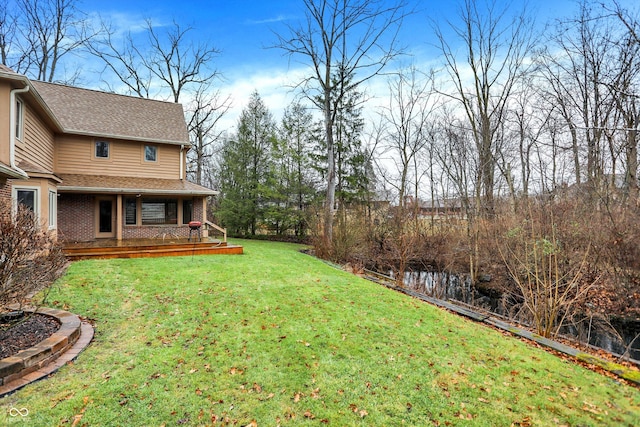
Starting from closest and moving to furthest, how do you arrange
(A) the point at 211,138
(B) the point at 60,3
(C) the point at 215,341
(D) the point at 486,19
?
(C) the point at 215,341 < (D) the point at 486,19 < (B) the point at 60,3 < (A) the point at 211,138

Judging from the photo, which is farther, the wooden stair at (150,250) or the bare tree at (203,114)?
the bare tree at (203,114)

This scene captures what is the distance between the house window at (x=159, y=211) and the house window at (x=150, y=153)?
1.91 m

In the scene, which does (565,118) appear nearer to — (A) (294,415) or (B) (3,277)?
(A) (294,415)

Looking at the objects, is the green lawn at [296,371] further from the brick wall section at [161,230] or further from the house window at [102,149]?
the house window at [102,149]

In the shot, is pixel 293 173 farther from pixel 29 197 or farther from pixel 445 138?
pixel 29 197

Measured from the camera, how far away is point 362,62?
611 inches

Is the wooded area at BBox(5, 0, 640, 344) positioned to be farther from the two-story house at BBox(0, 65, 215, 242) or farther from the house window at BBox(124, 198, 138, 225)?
the house window at BBox(124, 198, 138, 225)

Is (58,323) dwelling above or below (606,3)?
below

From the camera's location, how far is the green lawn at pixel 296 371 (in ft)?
9.61

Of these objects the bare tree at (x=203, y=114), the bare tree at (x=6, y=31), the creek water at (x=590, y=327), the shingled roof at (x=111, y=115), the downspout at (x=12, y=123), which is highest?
the bare tree at (x=6, y=31)

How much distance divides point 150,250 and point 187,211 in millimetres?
4064

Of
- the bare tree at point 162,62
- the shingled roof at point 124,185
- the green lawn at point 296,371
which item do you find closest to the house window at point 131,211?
the shingled roof at point 124,185

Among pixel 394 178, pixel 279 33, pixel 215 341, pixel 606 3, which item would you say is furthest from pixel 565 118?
pixel 215 341

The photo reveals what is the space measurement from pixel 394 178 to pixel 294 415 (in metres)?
18.3
